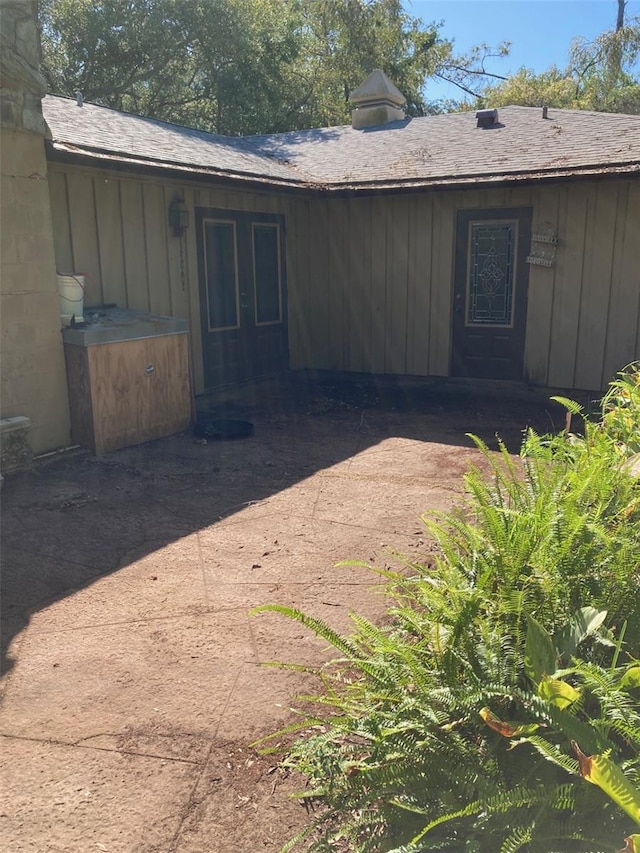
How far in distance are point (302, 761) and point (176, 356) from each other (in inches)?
191

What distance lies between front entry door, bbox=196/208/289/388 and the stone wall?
258 cm

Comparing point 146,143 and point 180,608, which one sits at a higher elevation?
point 146,143

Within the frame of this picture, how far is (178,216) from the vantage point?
299 inches

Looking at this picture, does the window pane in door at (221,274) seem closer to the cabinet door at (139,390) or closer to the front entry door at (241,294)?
the front entry door at (241,294)

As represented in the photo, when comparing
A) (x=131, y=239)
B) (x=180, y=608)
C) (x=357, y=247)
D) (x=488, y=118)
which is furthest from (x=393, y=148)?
(x=180, y=608)

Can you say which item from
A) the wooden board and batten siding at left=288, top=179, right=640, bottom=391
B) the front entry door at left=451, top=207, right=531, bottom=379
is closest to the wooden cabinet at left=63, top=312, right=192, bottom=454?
the wooden board and batten siding at left=288, top=179, right=640, bottom=391

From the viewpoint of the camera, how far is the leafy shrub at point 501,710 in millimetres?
1752

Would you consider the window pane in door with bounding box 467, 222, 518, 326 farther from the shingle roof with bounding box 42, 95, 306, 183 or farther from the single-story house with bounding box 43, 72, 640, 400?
the shingle roof with bounding box 42, 95, 306, 183

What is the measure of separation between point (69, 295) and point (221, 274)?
2726mm

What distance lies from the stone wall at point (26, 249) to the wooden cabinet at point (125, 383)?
0.59 ft

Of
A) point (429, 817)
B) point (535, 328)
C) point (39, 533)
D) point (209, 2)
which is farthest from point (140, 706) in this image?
point (209, 2)

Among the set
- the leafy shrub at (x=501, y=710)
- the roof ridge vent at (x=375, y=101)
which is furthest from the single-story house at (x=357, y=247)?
the leafy shrub at (x=501, y=710)

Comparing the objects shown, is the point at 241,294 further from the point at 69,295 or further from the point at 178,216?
the point at 69,295

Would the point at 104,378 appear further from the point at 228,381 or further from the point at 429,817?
the point at 429,817
